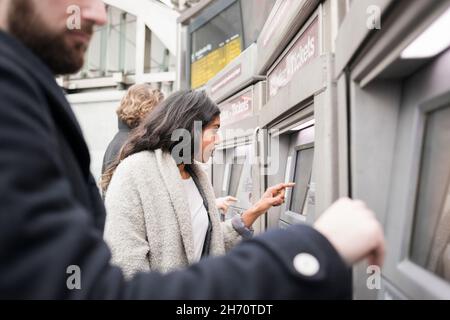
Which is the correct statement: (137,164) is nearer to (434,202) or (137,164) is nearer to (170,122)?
(170,122)

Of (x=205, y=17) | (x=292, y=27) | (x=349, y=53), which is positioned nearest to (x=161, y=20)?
(x=205, y=17)

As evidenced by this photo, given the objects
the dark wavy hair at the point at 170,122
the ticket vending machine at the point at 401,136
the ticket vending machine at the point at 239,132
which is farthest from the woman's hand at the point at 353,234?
the ticket vending machine at the point at 239,132

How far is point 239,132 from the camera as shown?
2.17 metres

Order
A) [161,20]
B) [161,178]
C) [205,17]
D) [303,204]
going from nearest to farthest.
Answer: [161,178]
[303,204]
[205,17]
[161,20]

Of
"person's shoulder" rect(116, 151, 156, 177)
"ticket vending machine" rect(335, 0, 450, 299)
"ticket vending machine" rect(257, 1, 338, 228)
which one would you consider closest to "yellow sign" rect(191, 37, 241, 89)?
"ticket vending machine" rect(257, 1, 338, 228)

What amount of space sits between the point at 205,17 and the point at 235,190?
5.85ft

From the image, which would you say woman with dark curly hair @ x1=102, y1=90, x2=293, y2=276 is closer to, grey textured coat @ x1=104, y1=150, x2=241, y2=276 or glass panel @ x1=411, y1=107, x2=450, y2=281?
grey textured coat @ x1=104, y1=150, x2=241, y2=276

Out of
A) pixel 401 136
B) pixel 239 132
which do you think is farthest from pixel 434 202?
pixel 239 132

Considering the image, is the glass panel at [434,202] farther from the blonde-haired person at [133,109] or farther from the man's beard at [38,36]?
the blonde-haired person at [133,109]

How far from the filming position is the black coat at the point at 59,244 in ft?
1.16

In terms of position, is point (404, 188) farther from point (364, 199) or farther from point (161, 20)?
point (161, 20)

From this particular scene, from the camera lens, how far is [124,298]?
41 cm

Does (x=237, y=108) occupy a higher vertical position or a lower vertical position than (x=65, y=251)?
higher

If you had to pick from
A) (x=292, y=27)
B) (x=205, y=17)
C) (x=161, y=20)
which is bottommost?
(x=292, y=27)
